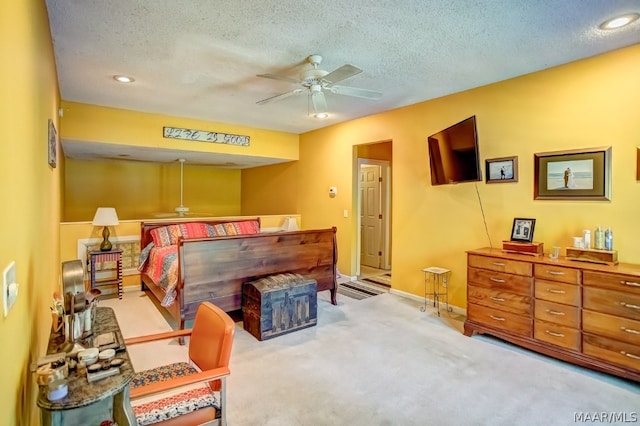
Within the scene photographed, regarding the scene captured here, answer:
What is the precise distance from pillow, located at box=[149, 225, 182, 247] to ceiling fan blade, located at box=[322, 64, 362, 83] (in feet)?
10.4

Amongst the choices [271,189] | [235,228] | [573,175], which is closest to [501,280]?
[573,175]

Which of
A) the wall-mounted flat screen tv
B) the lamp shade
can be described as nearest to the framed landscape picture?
the wall-mounted flat screen tv

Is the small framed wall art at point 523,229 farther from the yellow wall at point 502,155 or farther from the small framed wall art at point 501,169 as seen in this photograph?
the small framed wall art at point 501,169

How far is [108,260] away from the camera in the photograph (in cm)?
484

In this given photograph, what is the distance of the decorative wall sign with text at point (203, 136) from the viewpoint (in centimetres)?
527

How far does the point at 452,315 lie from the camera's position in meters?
4.12

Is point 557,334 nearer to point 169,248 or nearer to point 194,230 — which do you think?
point 169,248

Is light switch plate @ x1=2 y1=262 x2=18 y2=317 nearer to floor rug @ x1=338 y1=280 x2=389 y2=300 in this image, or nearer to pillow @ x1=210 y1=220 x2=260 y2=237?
floor rug @ x1=338 y1=280 x2=389 y2=300

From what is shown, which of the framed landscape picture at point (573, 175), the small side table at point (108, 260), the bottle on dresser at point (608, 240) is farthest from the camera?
the small side table at point (108, 260)

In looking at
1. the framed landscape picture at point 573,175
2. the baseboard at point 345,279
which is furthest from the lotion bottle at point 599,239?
the baseboard at point 345,279

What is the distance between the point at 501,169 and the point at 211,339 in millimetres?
3441

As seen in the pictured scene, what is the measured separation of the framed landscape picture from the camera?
3074 mm

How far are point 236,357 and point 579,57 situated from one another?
162 inches

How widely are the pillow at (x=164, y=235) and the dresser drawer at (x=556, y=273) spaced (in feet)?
Answer: 14.2
